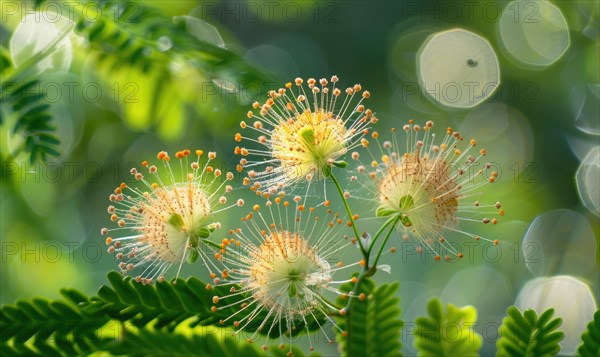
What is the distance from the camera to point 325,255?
2.39m

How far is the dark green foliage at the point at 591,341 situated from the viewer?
2.00 meters

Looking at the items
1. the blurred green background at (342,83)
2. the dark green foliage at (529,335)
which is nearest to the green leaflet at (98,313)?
the dark green foliage at (529,335)

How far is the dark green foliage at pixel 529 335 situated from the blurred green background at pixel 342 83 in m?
1.53

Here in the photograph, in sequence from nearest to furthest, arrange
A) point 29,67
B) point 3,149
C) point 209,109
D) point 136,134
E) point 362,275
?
point 362,275, point 29,67, point 3,149, point 209,109, point 136,134

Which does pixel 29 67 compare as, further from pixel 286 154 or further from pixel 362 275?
pixel 362 275

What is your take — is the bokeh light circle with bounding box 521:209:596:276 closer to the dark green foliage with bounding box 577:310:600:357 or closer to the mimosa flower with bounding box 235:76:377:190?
the mimosa flower with bounding box 235:76:377:190

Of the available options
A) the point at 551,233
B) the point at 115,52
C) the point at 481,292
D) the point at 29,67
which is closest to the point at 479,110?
the point at 551,233

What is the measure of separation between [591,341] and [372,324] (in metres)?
0.61

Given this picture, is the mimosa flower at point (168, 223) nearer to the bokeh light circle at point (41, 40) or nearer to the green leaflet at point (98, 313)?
the green leaflet at point (98, 313)

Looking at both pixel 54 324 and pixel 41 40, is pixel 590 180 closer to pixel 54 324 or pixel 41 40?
pixel 41 40

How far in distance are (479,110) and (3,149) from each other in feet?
11.9

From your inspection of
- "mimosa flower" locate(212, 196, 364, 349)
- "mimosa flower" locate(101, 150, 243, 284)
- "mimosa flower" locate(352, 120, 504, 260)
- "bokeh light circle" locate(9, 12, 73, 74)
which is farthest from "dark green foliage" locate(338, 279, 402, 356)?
"bokeh light circle" locate(9, 12, 73, 74)

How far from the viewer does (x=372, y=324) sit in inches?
87.0

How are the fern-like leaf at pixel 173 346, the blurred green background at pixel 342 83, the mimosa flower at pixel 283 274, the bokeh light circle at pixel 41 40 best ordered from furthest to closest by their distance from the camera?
the blurred green background at pixel 342 83 → the bokeh light circle at pixel 41 40 → the mimosa flower at pixel 283 274 → the fern-like leaf at pixel 173 346
